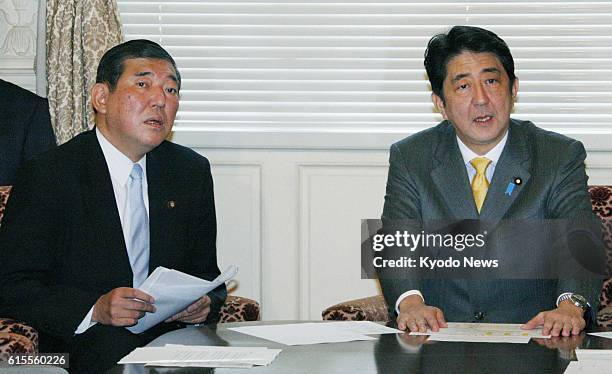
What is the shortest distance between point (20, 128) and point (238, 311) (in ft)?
4.21

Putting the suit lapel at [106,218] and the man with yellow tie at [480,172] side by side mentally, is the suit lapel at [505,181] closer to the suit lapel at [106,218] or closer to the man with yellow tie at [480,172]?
the man with yellow tie at [480,172]

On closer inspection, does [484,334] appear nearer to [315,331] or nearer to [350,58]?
[315,331]

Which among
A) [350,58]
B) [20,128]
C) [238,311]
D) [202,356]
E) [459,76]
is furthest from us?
[350,58]

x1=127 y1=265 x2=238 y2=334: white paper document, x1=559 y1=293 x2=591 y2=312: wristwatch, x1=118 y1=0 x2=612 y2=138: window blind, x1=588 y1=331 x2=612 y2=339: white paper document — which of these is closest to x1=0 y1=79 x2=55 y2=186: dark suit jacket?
x1=118 y1=0 x2=612 y2=138: window blind

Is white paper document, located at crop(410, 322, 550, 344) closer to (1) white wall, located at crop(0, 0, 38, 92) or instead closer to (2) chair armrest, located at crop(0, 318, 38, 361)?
(2) chair armrest, located at crop(0, 318, 38, 361)

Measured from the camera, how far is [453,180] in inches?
119

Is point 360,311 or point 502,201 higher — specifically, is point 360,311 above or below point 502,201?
below

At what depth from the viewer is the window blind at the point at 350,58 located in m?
4.13

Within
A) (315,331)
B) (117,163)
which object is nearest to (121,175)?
(117,163)

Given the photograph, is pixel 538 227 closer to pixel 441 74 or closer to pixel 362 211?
pixel 441 74

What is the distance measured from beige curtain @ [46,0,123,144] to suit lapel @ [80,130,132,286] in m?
1.03

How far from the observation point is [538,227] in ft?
9.73

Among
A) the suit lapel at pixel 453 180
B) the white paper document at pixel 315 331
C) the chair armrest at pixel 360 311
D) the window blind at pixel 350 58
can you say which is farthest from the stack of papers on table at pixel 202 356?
the window blind at pixel 350 58

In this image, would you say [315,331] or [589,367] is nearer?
[589,367]
